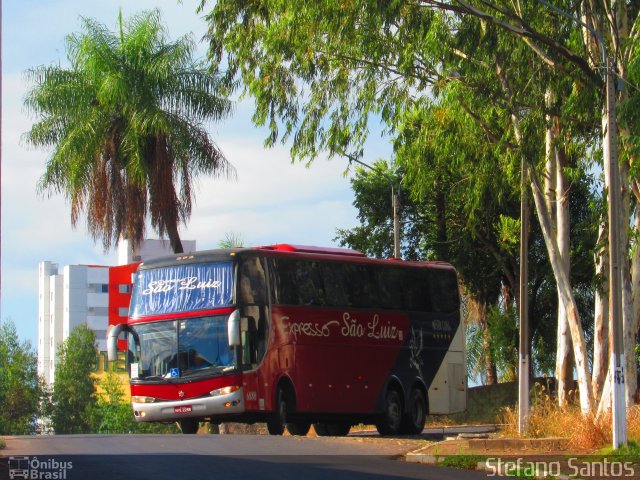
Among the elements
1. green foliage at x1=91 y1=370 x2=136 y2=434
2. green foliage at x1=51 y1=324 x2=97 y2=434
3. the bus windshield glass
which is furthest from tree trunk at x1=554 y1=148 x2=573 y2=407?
green foliage at x1=51 y1=324 x2=97 y2=434

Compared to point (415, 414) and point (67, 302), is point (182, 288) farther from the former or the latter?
point (67, 302)

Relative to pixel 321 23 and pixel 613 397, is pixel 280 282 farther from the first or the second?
pixel 613 397

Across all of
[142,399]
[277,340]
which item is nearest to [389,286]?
[277,340]

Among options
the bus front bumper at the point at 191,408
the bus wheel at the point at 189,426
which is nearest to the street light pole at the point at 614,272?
the bus front bumper at the point at 191,408

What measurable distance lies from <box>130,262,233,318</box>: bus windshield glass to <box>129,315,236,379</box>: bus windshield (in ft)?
0.99

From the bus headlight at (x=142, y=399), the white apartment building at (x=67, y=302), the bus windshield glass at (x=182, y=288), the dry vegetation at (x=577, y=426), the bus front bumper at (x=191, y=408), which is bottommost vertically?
the dry vegetation at (x=577, y=426)

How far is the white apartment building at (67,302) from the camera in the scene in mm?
174625

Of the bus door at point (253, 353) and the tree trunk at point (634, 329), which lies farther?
the bus door at point (253, 353)

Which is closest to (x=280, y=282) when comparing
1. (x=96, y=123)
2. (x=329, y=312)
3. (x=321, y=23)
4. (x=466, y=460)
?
(x=329, y=312)

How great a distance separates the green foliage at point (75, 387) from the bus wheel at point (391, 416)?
267 ft

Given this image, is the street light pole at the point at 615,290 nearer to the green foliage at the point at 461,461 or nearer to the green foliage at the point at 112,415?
the green foliage at the point at 461,461

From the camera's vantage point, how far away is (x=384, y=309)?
2997cm

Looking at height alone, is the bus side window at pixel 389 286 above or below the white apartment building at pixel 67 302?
below

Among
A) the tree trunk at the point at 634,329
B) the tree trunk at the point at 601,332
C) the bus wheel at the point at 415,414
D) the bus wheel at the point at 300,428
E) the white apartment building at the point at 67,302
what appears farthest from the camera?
the white apartment building at the point at 67,302
